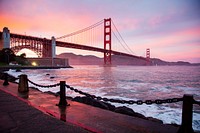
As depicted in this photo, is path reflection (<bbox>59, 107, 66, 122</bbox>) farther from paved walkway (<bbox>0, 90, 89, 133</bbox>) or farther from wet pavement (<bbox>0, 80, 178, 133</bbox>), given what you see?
paved walkway (<bbox>0, 90, 89, 133</bbox>)

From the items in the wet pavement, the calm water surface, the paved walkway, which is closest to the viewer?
the paved walkway

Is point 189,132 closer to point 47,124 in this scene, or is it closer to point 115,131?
point 115,131

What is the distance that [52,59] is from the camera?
3127 inches

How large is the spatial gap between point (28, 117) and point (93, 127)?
1435mm

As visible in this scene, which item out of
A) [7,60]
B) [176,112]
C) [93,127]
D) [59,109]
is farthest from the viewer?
[7,60]

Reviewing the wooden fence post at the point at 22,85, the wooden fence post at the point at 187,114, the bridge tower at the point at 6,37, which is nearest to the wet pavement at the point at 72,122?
the wooden fence post at the point at 187,114

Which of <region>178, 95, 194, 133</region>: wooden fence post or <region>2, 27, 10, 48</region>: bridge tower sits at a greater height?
<region>2, 27, 10, 48</region>: bridge tower

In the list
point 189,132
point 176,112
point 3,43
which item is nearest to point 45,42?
point 3,43

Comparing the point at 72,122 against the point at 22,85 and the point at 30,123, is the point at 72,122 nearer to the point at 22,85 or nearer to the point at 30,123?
the point at 30,123

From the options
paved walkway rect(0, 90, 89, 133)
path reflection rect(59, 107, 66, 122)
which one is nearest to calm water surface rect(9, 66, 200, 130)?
path reflection rect(59, 107, 66, 122)

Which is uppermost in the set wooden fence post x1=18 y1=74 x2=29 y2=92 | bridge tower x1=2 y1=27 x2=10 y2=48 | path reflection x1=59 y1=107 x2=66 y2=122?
bridge tower x1=2 y1=27 x2=10 y2=48

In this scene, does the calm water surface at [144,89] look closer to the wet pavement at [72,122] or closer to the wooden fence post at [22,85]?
the wet pavement at [72,122]

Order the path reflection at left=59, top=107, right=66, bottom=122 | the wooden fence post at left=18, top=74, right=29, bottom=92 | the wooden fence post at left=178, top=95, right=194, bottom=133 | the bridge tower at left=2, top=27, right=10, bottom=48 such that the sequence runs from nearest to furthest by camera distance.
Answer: the wooden fence post at left=178, top=95, right=194, bottom=133
the path reflection at left=59, top=107, right=66, bottom=122
the wooden fence post at left=18, top=74, right=29, bottom=92
the bridge tower at left=2, top=27, right=10, bottom=48

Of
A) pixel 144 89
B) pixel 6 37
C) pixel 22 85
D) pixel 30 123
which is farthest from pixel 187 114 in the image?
pixel 6 37
